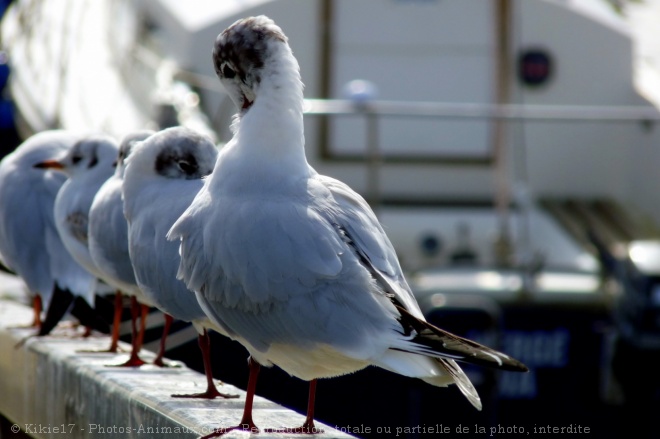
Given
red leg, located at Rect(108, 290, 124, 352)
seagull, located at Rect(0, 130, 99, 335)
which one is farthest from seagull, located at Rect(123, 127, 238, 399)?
seagull, located at Rect(0, 130, 99, 335)

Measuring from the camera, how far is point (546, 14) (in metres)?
9.63

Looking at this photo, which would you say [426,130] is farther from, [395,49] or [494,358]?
[494,358]

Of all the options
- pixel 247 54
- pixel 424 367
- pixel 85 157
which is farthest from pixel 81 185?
pixel 424 367

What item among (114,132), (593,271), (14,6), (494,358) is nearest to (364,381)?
(593,271)

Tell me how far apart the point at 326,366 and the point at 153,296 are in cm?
92

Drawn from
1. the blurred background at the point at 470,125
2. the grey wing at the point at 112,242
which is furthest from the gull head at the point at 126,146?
the blurred background at the point at 470,125

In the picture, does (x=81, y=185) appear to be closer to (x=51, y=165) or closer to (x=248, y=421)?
(x=51, y=165)

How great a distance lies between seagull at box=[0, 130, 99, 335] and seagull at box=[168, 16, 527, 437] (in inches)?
74.0

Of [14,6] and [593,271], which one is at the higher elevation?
[14,6]

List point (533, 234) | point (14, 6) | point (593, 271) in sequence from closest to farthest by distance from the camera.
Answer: point (593, 271), point (533, 234), point (14, 6)

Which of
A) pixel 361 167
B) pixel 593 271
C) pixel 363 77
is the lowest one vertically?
pixel 593 271

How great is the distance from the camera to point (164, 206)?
3.88 metres

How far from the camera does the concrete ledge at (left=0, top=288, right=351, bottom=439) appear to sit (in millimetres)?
3311

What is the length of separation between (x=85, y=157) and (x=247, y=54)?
6.07ft
